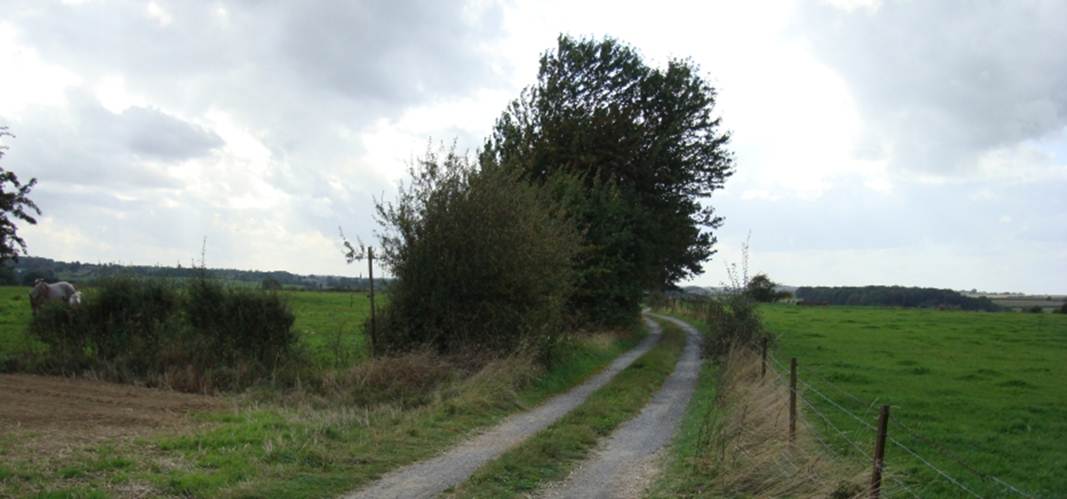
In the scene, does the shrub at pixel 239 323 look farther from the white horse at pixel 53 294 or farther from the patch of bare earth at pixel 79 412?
the white horse at pixel 53 294

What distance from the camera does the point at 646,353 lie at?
1196 inches

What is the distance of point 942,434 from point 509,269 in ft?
34.0

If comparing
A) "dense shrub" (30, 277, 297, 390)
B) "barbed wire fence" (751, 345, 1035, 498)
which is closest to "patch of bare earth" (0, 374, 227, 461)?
"dense shrub" (30, 277, 297, 390)

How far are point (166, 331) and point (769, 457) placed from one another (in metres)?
16.1

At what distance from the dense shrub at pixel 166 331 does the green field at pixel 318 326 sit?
2.82 feet

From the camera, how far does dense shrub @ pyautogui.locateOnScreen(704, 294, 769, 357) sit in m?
24.0

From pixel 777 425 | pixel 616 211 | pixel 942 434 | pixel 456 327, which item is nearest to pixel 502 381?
pixel 456 327

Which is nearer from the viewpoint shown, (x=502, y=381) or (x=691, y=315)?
(x=502, y=381)

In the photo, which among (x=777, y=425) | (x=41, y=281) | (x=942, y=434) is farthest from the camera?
(x=41, y=281)

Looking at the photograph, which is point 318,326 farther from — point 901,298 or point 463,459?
point 901,298

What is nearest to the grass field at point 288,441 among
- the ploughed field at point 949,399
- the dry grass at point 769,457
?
the dry grass at point 769,457

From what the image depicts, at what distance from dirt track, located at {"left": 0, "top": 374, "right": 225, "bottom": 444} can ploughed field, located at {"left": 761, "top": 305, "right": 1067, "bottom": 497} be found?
10344 mm

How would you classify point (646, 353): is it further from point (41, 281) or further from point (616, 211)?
point (41, 281)

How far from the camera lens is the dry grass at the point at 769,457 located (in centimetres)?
821
